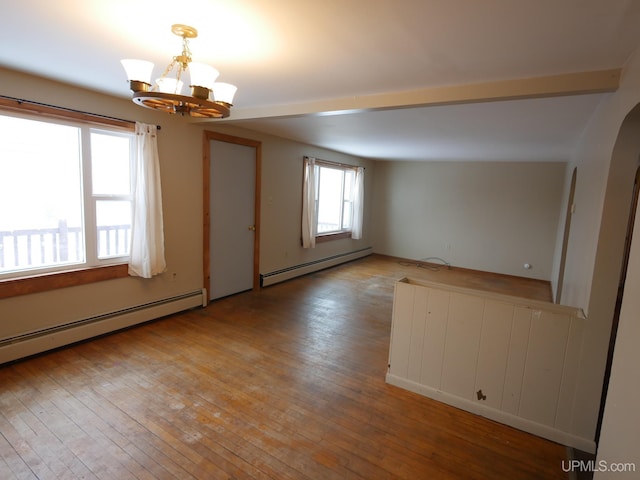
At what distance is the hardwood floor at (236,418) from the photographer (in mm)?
1855

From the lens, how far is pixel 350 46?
6.07ft

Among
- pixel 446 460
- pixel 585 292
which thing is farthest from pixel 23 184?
pixel 585 292

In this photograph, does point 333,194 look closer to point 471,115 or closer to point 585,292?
point 471,115

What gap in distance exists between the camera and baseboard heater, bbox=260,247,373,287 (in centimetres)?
531

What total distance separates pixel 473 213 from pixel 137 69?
A: 6.79 metres

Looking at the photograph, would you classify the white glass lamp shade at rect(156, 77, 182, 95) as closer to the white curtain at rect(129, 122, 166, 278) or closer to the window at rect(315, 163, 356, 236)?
the white curtain at rect(129, 122, 166, 278)

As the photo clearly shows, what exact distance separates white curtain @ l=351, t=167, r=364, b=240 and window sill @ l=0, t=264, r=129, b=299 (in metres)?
4.86

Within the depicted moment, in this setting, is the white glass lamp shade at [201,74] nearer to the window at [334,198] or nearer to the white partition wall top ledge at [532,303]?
the white partition wall top ledge at [532,303]

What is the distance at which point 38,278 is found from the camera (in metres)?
2.84

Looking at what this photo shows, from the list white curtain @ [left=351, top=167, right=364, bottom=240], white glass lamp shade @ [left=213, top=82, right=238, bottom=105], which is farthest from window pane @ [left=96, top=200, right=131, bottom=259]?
white curtain @ [left=351, top=167, right=364, bottom=240]

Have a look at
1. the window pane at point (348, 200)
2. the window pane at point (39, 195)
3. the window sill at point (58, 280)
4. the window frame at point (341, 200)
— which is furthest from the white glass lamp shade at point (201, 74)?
the window pane at point (348, 200)

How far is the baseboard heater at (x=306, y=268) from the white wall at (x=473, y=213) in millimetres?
1175

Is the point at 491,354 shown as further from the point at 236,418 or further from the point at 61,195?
the point at 61,195

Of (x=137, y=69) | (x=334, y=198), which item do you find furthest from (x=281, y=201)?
(x=137, y=69)
